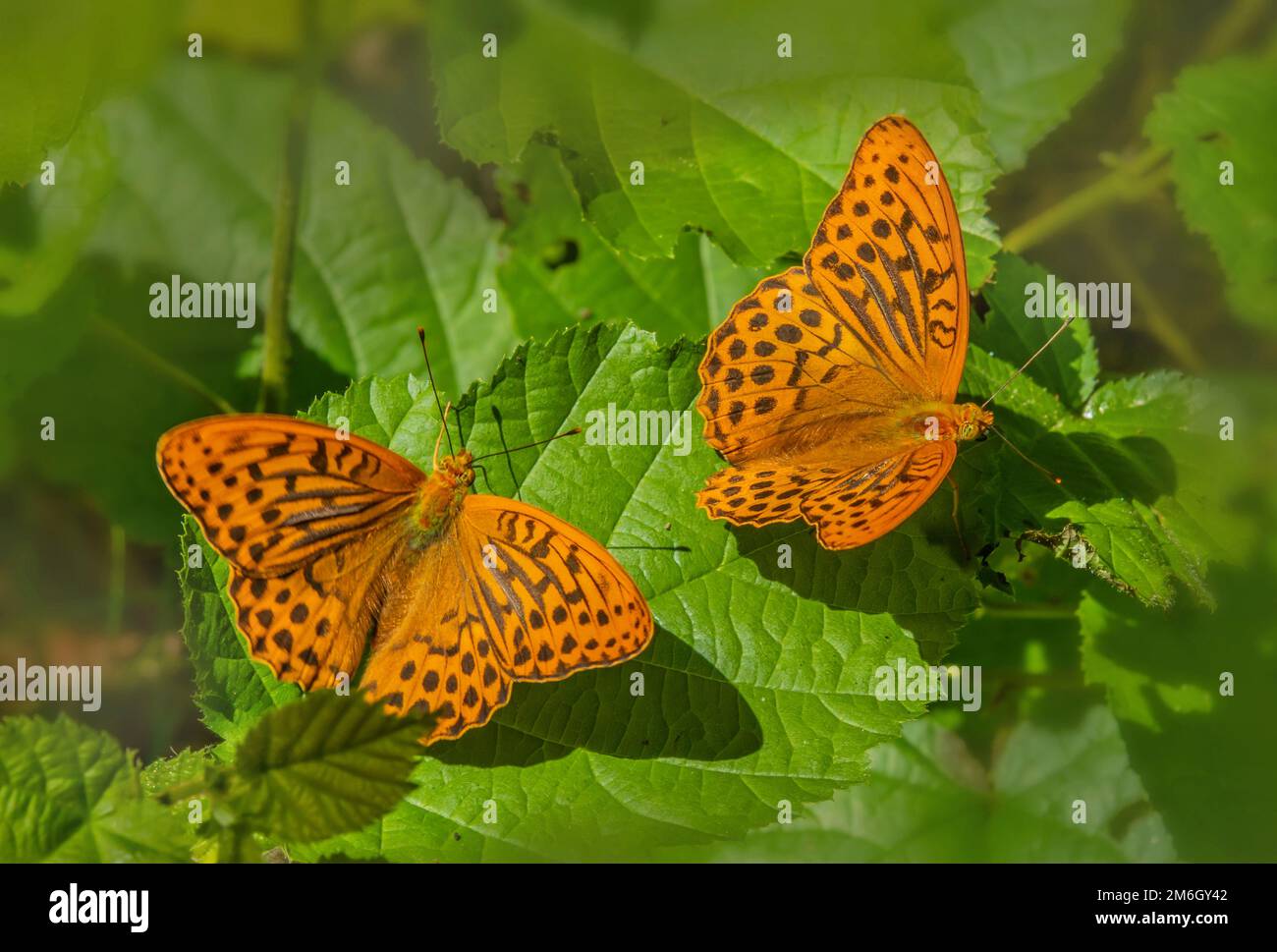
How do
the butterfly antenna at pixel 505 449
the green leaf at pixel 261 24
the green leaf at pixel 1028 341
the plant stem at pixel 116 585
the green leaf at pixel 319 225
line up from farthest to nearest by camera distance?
the plant stem at pixel 116 585 → the green leaf at pixel 261 24 → the green leaf at pixel 319 225 → the green leaf at pixel 1028 341 → the butterfly antenna at pixel 505 449

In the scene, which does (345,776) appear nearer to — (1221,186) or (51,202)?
(51,202)

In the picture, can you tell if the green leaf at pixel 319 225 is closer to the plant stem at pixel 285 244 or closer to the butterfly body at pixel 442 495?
the plant stem at pixel 285 244

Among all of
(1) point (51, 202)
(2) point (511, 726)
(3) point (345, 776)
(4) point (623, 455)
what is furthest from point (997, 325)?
(1) point (51, 202)

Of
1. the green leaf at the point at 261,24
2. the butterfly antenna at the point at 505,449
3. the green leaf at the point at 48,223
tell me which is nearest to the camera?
the butterfly antenna at the point at 505,449

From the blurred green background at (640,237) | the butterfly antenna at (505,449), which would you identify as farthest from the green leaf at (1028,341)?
the butterfly antenna at (505,449)

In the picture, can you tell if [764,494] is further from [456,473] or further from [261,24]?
[261,24]

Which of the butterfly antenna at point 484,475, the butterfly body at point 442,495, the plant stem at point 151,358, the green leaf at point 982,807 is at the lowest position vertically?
the green leaf at point 982,807

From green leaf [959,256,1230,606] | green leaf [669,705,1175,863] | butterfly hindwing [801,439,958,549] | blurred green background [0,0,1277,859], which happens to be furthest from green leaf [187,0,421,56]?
green leaf [669,705,1175,863]
